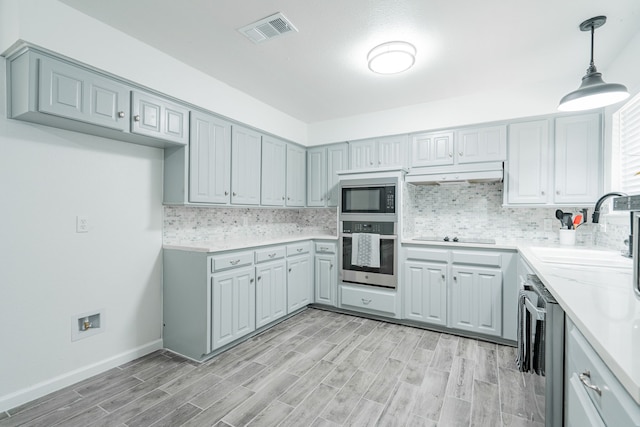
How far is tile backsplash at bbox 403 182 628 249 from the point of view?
127 inches

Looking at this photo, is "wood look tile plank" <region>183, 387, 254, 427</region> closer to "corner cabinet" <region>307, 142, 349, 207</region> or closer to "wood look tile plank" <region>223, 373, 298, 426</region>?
"wood look tile plank" <region>223, 373, 298, 426</region>

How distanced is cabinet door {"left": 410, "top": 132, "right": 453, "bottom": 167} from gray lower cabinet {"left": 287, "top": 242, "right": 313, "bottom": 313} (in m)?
1.73

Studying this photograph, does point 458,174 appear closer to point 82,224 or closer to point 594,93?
point 594,93

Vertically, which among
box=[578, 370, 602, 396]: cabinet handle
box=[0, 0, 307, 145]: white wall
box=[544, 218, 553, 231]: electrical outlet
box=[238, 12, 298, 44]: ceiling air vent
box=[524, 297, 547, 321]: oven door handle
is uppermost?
box=[238, 12, 298, 44]: ceiling air vent

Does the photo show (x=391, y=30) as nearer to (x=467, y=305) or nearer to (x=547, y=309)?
(x=547, y=309)

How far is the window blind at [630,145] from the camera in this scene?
7.53 feet

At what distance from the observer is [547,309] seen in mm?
1370

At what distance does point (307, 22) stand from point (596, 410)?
2.50 m

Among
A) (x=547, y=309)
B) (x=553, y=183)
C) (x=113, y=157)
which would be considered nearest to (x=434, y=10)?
(x=547, y=309)

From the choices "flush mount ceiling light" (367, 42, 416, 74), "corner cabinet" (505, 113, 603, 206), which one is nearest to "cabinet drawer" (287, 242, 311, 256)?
"flush mount ceiling light" (367, 42, 416, 74)

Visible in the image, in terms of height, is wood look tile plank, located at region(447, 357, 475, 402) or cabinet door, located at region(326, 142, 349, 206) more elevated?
cabinet door, located at region(326, 142, 349, 206)

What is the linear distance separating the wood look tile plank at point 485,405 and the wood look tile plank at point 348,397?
69 centimetres

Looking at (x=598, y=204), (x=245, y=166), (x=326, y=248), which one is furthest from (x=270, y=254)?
(x=598, y=204)

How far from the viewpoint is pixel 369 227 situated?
357 cm
